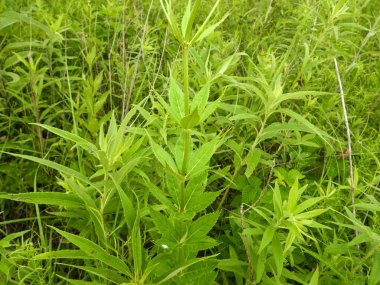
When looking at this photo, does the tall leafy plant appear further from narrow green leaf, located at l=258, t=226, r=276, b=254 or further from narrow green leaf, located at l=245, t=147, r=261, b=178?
narrow green leaf, located at l=245, t=147, r=261, b=178

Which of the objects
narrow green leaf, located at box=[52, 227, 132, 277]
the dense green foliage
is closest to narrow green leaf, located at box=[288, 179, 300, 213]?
the dense green foliage

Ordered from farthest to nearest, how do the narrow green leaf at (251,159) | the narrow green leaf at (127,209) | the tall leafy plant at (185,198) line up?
the narrow green leaf at (251,159), the narrow green leaf at (127,209), the tall leafy plant at (185,198)

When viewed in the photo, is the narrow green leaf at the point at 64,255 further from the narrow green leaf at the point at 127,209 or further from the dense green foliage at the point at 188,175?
the narrow green leaf at the point at 127,209

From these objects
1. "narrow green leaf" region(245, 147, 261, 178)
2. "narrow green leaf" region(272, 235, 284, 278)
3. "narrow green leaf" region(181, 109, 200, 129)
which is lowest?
"narrow green leaf" region(272, 235, 284, 278)

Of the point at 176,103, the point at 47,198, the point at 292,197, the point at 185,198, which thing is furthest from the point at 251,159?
the point at 47,198

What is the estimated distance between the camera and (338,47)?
229 centimetres

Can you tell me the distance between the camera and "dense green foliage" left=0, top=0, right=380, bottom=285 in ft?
3.53

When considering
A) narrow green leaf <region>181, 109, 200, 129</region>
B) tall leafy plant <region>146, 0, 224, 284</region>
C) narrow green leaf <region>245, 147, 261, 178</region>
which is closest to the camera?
narrow green leaf <region>181, 109, 200, 129</region>

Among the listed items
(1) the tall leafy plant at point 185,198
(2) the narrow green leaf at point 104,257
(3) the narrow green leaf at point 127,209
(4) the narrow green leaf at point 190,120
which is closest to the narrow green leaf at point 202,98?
(1) the tall leafy plant at point 185,198

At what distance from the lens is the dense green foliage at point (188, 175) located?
42.4 inches

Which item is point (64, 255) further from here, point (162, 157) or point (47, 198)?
point (162, 157)

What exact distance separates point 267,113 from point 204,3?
160 cm

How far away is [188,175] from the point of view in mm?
1006

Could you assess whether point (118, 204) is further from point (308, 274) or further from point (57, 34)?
point (57, 34)
